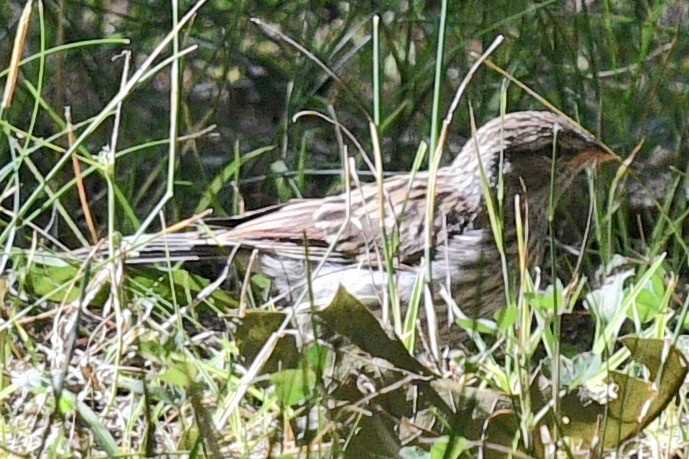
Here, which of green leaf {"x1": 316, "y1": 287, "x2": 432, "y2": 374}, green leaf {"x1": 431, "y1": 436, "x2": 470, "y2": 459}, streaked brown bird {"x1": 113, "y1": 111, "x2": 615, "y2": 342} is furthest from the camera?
streaked brown bird {"x1": 113, "y1": 111, "x2": 615, "y2": 342}

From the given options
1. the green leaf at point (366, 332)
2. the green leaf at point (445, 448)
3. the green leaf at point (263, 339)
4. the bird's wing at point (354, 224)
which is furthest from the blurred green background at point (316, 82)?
the green leaf at point (445, 448)

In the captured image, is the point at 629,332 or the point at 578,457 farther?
Answer: the point at 629,332

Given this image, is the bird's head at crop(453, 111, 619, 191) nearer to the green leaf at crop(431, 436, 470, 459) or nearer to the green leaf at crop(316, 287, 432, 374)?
the green leaf at crop(316, 287, 432, 374)

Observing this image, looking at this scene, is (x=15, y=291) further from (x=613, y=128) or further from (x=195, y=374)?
(x=613, y=128)

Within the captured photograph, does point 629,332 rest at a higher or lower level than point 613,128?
lower

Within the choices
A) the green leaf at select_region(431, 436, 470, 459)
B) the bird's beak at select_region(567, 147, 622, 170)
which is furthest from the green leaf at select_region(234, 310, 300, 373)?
the bird's beak at select_region(567, 147, 622, 170)

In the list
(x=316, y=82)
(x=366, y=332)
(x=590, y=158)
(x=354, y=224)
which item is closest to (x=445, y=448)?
(x=366, y=332)

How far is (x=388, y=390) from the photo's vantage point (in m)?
2.45

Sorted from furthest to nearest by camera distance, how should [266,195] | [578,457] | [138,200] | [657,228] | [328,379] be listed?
[266,195], [138,200], [657,228], [328,379], [578,457]

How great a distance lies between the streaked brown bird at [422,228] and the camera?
3572 millimetres

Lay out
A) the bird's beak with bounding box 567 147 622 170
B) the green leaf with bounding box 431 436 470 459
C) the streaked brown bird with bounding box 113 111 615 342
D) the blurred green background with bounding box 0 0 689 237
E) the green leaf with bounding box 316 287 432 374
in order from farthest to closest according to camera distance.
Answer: the blurred green background with bounding box 0 0 689 237 < the bird's beak with bounding box 567 147 622 170 < the streaked brown bird with bounding box 113 111 615 342 < the green leaf with bounding box 316 287 432 374 < the green leaf with bounding box 431 436 470 459

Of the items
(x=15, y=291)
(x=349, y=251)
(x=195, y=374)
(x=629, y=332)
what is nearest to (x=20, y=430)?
(x=195, y=374)

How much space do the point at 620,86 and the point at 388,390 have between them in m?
2.26

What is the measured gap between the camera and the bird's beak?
3756 millimetres
